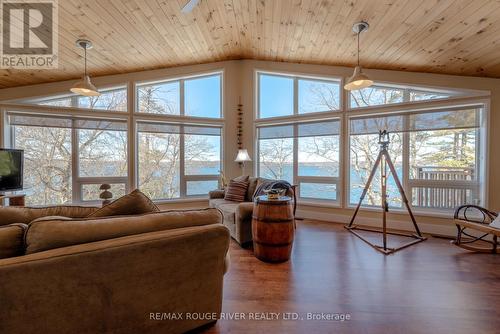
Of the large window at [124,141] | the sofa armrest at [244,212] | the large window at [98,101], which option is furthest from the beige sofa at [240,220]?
the large window at [98,101]

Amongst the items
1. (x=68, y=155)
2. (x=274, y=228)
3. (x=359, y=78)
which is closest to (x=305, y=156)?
(x=359, y=78)

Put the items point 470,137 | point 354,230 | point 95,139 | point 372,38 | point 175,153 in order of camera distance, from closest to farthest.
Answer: point 372,38 < point 470,137 < point 354,230 < point 95,139 < point 175,153

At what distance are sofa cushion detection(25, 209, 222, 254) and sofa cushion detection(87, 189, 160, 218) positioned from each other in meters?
0.10

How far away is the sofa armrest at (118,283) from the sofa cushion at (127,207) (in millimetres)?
261

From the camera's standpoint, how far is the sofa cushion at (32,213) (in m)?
1.20

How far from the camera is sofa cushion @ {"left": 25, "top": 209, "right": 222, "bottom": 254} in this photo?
1.04 meters

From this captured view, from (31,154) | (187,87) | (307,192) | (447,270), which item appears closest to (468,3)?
(447,270)

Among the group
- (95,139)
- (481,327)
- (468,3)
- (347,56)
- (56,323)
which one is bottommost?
(481,327)

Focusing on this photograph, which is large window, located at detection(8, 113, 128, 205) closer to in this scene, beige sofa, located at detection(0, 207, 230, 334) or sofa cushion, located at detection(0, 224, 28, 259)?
beige sofa, located at detection(0, 207, 230, 334)

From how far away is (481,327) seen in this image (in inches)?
58.7

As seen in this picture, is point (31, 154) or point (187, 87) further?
point (187, 87)

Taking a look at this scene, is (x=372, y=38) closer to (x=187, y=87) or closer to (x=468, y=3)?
(x=468, y=3)

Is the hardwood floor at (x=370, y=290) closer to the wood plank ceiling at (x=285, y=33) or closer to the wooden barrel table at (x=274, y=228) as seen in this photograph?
the wooden barrel table at (x=274, y=228)

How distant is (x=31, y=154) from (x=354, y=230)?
5.61 meters
